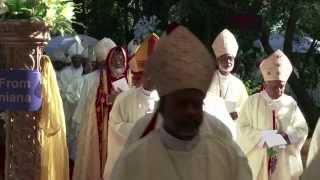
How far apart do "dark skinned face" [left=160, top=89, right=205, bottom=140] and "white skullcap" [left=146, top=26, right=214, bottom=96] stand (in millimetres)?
36

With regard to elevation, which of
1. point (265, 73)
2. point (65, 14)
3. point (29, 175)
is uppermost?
point (65, 14)

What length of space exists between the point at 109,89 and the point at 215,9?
6471mm

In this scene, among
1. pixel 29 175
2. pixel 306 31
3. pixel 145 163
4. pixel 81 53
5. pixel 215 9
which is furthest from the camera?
pixel 306 31

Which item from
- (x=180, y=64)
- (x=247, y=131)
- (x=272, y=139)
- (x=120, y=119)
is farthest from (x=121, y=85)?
(x=180, y=64)

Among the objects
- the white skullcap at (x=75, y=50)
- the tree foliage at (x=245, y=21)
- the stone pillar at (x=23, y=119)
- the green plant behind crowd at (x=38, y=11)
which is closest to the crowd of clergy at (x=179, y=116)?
the white skullcap at (x=75, y=50)

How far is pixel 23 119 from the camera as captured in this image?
7875 mm

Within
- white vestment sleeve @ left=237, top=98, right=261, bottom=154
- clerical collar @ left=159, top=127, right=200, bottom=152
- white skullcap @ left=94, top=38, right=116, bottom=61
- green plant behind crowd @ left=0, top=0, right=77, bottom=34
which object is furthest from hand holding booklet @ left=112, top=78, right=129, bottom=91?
clerical collar @ left=159, top=127, right=200, bottom=152

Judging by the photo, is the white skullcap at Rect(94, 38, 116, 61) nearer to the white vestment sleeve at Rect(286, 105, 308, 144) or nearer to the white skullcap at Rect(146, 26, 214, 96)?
the white vestment sleeve at Rect(286, 105, 308, 144)

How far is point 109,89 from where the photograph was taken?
1059cm

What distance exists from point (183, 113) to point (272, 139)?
5079 millimetres

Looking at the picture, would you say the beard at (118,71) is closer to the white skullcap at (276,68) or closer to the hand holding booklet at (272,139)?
the white skullcap at (276,68)

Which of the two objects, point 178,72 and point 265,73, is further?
point 265,73

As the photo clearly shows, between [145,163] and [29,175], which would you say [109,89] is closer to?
[29,175]

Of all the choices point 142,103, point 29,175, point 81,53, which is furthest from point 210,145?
point 81,53
